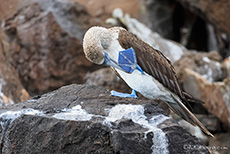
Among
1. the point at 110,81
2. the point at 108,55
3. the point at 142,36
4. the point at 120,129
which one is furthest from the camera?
the point at 142,36

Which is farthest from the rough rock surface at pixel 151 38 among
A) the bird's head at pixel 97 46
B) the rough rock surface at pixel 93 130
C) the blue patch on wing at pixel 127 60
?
the rough rock surface at pixel 93 130

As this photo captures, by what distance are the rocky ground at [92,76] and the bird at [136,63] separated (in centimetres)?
36

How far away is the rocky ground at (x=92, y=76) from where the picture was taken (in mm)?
3240

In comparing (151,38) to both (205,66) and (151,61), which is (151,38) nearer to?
(205,66)

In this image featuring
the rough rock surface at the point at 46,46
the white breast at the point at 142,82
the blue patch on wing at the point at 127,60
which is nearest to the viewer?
the blue patch on wing at the point at 127,60

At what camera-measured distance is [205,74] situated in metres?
8.03

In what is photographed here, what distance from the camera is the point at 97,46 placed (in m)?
3.69

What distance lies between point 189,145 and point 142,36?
6.31m

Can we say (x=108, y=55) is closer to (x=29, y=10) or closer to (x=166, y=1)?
(x=29, y=10)

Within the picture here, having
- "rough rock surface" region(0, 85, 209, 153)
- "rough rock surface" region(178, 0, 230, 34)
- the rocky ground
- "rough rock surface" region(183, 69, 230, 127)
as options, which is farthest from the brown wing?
"rough rock surface" region(178, 0, 230, 34)

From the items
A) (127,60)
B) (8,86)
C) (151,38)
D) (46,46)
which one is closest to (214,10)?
(151,38)

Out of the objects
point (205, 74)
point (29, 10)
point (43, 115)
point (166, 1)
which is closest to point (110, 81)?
point (205, 74)

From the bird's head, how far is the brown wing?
0.20 metres

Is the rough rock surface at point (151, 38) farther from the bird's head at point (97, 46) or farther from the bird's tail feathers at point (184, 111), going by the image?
the bird's head at point (97, 46)
